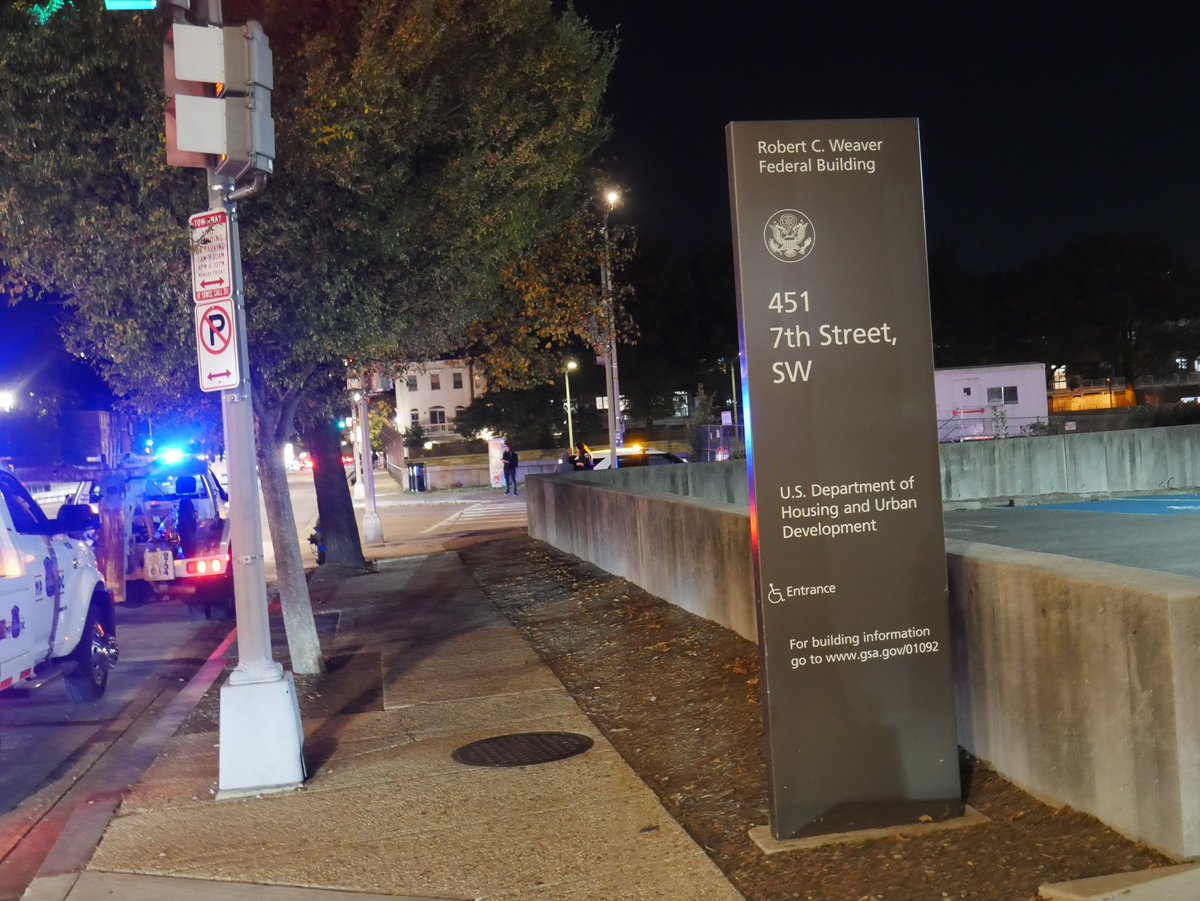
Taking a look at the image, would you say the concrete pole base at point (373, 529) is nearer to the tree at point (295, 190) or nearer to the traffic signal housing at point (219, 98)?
the tree at point (295, 190)

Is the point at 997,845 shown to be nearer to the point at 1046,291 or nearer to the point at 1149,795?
the point at 1149,795

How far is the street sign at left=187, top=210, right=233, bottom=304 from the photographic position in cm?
769

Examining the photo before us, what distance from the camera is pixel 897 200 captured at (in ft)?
18.8

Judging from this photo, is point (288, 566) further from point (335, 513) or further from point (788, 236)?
point (335, 513)

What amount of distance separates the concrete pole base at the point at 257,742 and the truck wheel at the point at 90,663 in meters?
3.70

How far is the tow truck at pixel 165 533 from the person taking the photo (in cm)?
1462

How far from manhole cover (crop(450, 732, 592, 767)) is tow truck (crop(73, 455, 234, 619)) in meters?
7.97

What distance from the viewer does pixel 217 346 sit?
7645 millimetres

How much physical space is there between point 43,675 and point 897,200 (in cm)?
760

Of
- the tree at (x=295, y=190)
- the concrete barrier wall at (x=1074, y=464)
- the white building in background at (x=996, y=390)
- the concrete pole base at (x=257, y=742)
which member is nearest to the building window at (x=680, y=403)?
the white building in background at (x=996, y=390)

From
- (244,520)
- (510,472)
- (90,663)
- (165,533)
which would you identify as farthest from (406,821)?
(510,472)

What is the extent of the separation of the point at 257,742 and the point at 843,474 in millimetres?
3971

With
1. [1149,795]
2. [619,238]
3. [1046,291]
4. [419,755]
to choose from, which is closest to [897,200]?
[1149,795]

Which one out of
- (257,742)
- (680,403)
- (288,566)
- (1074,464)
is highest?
(680,403)
